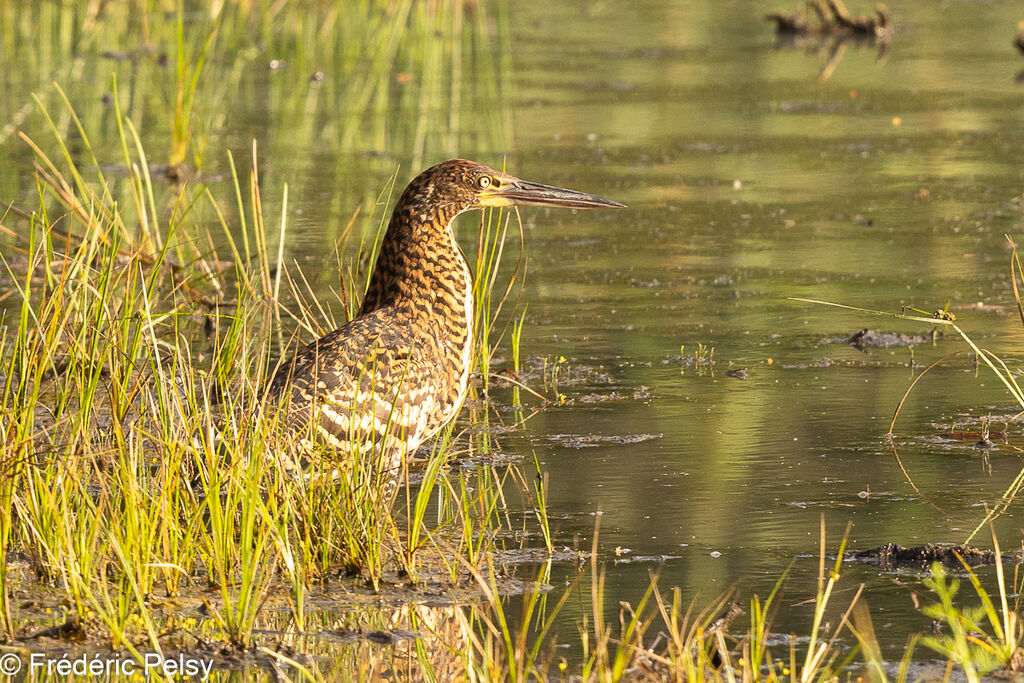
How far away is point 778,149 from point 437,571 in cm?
892

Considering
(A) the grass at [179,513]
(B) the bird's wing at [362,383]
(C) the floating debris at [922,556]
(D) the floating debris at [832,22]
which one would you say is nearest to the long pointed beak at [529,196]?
(B) the bird's wing at [362,383]

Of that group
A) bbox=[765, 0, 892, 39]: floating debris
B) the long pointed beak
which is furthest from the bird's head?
bbox=[765, 0, 892, 39]: floating debris

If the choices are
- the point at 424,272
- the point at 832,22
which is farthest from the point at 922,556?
the point at 832,22

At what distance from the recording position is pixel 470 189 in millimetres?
6734

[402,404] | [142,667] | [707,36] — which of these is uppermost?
[707,36]

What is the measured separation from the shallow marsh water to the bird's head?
91 cm

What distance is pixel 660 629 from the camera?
192 inches

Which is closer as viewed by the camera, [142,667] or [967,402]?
[142,667]

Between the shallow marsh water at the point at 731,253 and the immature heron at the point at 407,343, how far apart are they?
0.57 metres

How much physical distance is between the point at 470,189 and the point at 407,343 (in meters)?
0.79

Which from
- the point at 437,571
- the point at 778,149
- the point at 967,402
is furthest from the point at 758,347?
the point at 778,149

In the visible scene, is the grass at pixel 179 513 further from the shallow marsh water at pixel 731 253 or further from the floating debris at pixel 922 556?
the floating debris at pixel 922 556

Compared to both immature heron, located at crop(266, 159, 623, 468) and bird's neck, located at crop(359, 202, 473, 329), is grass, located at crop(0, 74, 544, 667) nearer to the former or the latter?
immature heron, located at crop(266, 159, 623, 468)

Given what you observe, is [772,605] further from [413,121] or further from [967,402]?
[413,121]
